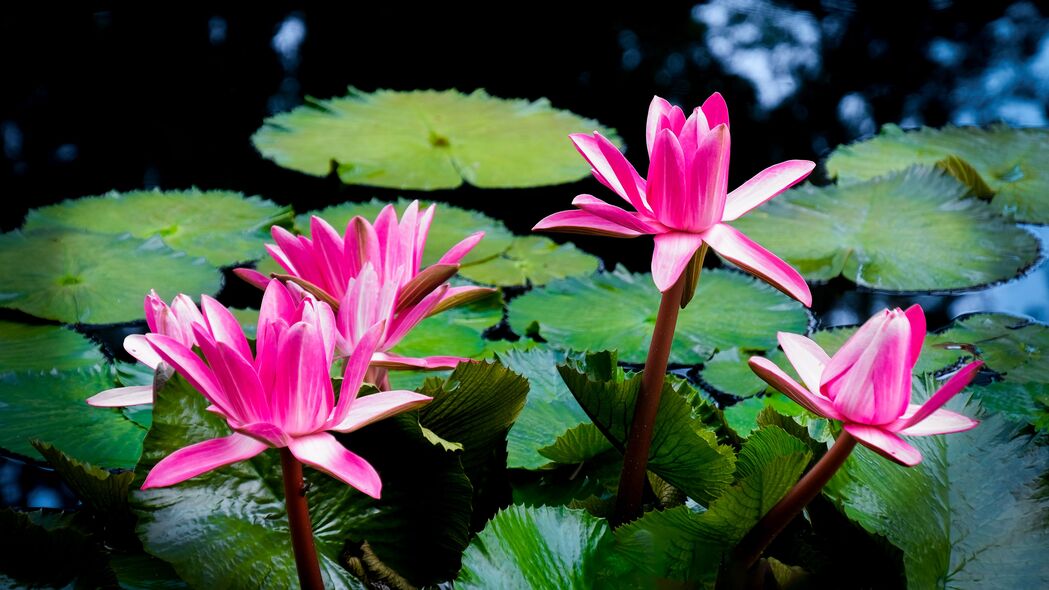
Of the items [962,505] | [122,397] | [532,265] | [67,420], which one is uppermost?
[122,397]

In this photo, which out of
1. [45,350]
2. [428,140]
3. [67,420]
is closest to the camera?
[67,420]

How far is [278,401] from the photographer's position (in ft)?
1.50

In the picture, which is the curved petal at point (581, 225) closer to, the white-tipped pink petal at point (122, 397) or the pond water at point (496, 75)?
the white-tipped pink petal at point (122, 397)

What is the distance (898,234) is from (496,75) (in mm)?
1619

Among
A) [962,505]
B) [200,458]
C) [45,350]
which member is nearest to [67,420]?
[45,350]

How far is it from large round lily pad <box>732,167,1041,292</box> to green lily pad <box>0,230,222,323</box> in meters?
1.18

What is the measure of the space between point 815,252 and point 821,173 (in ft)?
1.87

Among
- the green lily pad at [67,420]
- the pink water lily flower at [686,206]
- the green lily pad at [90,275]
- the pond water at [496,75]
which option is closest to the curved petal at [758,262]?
the pink water lily flower at [686,206]

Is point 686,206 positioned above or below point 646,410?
above

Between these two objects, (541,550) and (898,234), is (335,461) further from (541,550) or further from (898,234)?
(898,234)

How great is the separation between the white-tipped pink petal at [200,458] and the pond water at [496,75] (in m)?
1.52

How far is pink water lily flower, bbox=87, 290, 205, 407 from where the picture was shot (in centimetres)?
52

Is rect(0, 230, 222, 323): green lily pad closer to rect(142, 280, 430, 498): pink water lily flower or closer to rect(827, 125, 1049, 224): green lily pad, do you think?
rect(142, 280, 430, 498): pink water lily flower

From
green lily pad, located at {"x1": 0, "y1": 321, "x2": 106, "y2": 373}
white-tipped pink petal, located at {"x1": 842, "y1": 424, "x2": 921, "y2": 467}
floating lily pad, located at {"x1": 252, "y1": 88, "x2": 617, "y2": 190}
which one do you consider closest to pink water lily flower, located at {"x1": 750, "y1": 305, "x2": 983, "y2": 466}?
white-tipped pink petal, located at {"x1": 842, "y1": 424, "x2": 921, "y2": 467}
